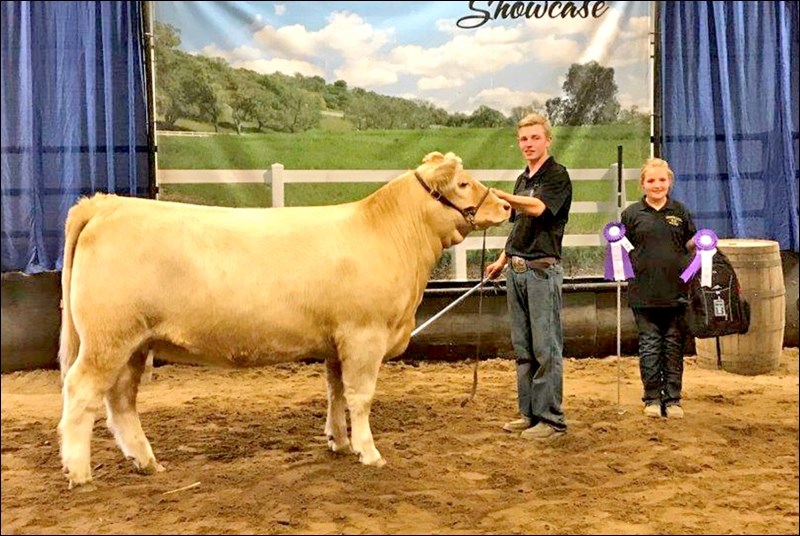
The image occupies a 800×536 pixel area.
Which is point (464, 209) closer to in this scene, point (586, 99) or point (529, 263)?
point (529, 263)

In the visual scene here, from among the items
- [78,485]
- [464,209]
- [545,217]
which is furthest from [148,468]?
[545,217]

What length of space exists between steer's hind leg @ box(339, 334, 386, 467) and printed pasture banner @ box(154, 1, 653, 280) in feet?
9.01

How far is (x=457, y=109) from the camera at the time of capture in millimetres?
6500

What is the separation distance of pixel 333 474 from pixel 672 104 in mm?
4272

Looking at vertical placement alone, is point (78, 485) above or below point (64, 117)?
below

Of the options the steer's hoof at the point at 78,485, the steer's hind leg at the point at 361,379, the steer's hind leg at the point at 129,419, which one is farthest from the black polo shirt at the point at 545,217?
the steer's hoof at the point at 78,485

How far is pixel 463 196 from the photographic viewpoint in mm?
4062

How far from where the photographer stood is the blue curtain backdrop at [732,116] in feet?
20.6

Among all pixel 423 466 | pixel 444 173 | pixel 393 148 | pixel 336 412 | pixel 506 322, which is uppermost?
pixel 393 148

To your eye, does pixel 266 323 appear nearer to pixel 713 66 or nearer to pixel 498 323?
pixel 498 323

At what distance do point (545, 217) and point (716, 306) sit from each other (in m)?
1.13

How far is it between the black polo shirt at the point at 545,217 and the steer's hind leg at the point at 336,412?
3.72ft

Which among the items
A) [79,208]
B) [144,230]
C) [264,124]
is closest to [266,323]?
[144,230]

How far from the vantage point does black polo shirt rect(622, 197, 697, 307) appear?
465 centimetres
